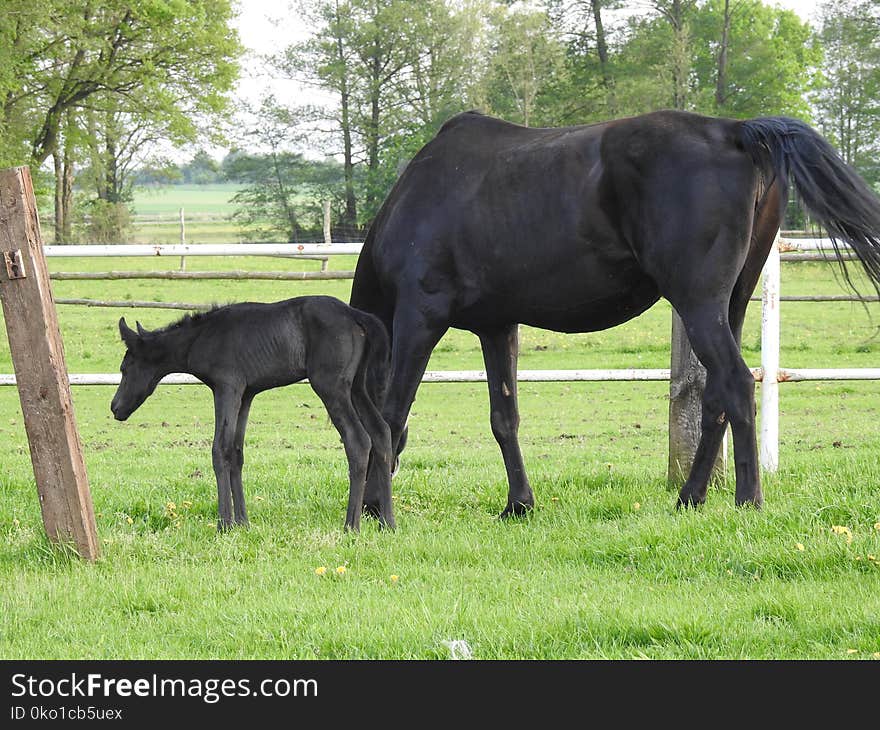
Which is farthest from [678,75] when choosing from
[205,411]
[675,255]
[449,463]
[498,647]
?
[498,647]

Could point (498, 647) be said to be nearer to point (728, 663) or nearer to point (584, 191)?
point (728, 663)

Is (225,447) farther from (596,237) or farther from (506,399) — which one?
(596,237)

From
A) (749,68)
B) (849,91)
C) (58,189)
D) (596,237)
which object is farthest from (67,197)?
(596,237)

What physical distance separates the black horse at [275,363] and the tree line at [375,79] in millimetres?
23624

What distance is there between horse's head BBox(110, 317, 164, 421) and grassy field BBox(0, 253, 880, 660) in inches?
26.8

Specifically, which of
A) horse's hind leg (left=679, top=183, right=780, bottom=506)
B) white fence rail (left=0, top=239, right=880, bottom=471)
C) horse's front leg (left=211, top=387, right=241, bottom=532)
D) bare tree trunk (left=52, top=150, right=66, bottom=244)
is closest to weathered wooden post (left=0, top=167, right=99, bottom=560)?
horse's front leg (left=211, top=387, right=241, bottom=532)

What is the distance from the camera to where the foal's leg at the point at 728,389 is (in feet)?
17.4

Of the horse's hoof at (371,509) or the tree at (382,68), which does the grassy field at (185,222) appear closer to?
the tree at (382,68)

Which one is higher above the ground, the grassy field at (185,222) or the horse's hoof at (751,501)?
the grassy field at (185,222)

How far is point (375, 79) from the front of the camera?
1756 inches

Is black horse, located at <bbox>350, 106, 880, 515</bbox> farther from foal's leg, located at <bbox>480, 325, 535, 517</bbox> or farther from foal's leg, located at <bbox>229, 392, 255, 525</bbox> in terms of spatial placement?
foal's leg, located at <bbox>229, 392, 255, 525</bbox>

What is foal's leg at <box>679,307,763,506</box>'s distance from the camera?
530 centimetres

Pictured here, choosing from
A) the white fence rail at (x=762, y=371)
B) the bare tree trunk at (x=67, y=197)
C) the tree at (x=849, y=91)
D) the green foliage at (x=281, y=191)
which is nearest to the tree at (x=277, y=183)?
the green foliage at (x=281, y=191)

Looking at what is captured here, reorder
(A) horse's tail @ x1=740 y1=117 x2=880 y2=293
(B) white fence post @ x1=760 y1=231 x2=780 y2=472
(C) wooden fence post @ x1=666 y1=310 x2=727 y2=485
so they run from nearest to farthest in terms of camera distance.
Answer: (A) horse's tail @ x1=740 y1=117 x2=880 y2=293, (C) wooden fence post @ x1=666 y1=310 x2=727 y2=485, (B) white fence post @ x1=760 y1=231 x2=780 y2=472
